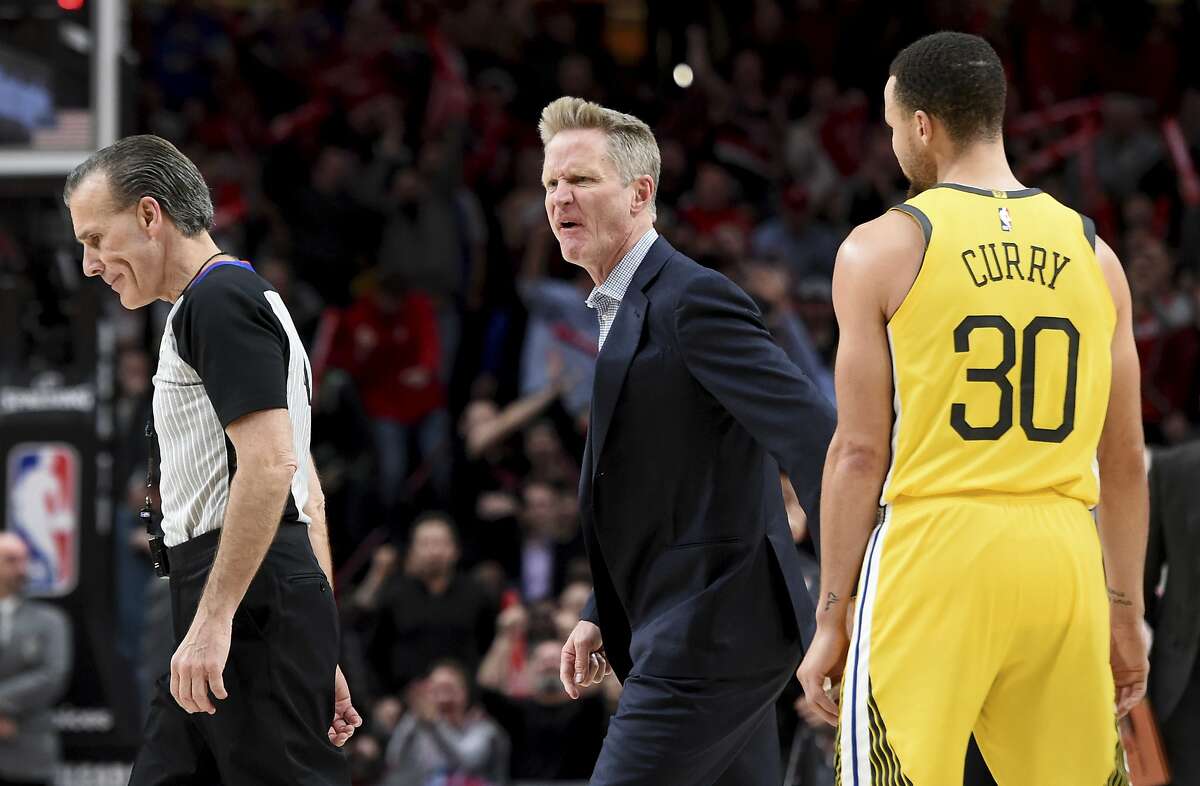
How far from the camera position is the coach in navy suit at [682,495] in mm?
4086

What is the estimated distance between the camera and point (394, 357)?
1246 centimetres

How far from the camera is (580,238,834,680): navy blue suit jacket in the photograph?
13.6 ft

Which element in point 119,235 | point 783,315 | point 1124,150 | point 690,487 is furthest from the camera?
point 1124,150

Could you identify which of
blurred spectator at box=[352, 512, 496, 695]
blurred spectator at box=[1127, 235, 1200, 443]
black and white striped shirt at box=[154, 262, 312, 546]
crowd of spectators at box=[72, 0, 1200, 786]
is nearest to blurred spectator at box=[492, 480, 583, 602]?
crowd of spectators at box=[72, 0, 1200, 786]

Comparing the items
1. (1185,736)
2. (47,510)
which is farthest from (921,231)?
(47,510)

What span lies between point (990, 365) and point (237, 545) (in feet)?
5.59

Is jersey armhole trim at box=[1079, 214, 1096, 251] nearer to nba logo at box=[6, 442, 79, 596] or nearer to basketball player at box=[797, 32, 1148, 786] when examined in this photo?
basketball player at box=[797, 32, 1148, 786]

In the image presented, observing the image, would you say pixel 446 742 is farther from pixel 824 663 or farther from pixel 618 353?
pixel 824 663

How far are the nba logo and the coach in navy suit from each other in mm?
6729

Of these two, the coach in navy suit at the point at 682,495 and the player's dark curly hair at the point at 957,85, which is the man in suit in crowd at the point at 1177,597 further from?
the player's dark curly hair at the point at 957,85

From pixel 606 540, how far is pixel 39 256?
730 cm

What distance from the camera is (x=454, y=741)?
980 centimetres

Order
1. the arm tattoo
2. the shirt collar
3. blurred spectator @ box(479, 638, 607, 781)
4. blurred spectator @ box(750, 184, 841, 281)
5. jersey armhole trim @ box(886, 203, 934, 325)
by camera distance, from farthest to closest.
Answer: blurred spectator @ box(750, 184, 841, 281)
blurred spectator @ box(479, 638, 607, 781)
the shirt collar
the arm tattoo
jersey armhole trim @ box(886, 203, 934, 325)

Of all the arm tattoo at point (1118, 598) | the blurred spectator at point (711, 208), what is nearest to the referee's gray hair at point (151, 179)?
the arm tattoo at point (1118, 598)
